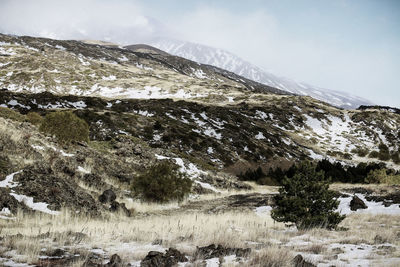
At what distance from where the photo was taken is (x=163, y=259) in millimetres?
4293

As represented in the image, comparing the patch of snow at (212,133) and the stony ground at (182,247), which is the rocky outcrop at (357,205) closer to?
the stony ground at (182,247)

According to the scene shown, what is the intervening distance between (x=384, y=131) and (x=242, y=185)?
281 feet

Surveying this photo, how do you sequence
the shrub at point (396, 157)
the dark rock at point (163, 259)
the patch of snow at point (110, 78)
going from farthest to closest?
the patch of snow at point (110, 78), the shrub at point (396, 157), the dark rock at point (163, 259)

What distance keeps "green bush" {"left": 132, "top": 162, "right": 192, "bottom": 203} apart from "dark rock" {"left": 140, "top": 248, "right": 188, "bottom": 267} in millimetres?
11414

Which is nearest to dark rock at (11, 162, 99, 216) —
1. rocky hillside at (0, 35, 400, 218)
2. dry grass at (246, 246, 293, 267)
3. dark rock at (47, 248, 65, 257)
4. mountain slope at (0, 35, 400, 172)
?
rocky hillside at (0, 35, 400, 218)

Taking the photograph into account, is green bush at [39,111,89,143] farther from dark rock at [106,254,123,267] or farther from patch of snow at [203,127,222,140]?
patch of snow at [203,127,222,140]

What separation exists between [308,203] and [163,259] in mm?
6134

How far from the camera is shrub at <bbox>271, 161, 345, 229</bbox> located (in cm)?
840

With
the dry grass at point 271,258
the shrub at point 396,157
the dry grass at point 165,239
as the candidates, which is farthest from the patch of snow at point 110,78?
the dry grass at point 271,258

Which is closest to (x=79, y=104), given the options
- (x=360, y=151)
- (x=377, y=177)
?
(x=377, y=177)

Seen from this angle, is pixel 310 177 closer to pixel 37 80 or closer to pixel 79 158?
pixel 79 158

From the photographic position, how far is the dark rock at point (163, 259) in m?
4.16

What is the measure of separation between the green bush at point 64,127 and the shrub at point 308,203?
1652cm

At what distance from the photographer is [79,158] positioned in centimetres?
1697
